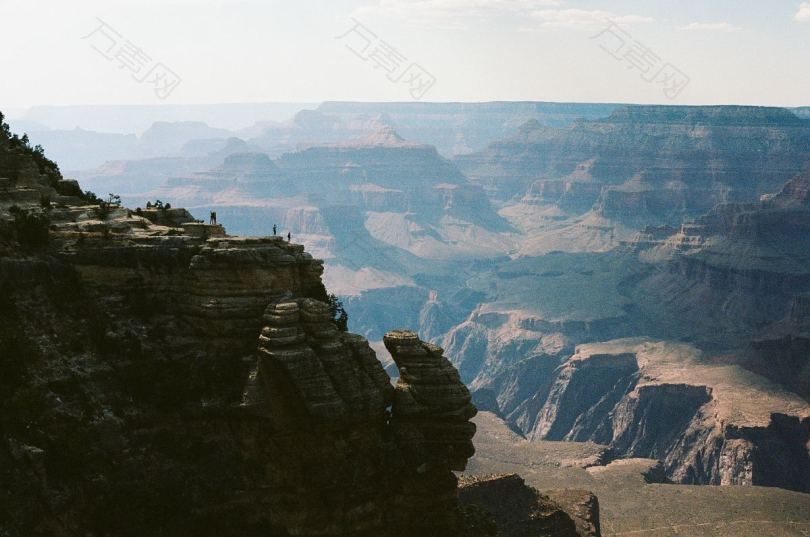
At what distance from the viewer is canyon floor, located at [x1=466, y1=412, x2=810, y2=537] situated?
99.2 m

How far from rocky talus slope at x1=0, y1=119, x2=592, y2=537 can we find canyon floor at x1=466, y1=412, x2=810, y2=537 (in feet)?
193

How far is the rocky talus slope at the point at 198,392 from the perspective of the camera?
37781mm

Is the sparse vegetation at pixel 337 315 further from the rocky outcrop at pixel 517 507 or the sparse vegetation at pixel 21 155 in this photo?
the rocky outcrop at pixel 517 507

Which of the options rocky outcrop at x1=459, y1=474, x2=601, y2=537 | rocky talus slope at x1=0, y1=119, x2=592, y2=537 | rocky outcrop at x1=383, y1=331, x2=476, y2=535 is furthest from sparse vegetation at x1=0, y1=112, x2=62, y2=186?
rocky outcrop at x1=459, y1=474, x2=601, y2=537

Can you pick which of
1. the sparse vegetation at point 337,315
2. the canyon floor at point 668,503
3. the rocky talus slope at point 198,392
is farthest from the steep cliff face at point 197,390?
the canyon floor at point 668,503

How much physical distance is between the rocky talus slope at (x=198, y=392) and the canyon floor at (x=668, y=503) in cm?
5877

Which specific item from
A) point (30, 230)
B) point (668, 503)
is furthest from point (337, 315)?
point (668, 503)

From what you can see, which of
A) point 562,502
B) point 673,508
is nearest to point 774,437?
point 673,508

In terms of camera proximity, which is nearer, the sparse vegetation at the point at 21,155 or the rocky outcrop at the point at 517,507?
the sparse vegetation at the point at 21,155

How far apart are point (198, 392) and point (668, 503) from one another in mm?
80122

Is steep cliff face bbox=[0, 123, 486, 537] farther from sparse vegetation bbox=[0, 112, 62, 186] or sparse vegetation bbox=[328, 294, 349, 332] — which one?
sparse vegetation bbox=[0, 112, 62, 186]

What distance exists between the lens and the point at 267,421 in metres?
39.4

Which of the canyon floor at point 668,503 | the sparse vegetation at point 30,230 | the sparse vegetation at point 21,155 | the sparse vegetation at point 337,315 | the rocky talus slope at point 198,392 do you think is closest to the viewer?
the rocky talus slope at point 198,392

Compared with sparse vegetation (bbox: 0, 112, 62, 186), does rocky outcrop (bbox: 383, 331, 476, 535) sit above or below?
below
